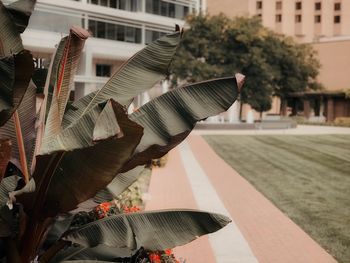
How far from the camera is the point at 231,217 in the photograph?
33.3 ft

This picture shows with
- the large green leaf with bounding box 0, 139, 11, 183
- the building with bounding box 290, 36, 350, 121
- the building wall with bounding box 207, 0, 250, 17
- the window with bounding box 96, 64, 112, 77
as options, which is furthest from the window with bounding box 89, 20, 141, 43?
the large green leaf with bounding box 0, 139, 11, 183

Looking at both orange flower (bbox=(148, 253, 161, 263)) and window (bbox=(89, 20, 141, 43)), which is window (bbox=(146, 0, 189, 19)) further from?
orange flower (bbox=(148, 253, 161, 263))

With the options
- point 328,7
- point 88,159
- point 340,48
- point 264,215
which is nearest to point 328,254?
point 264,215

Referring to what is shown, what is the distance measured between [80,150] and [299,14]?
3408 inches

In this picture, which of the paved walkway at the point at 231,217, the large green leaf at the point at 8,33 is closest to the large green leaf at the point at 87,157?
the large green leaf at the point at 8,33

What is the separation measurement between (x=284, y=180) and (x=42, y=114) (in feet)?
41.0

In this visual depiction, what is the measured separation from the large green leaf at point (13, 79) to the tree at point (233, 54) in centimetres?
4622

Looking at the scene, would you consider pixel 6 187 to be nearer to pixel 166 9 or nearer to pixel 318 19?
pixel 166 9

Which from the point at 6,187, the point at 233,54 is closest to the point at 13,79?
the point at 6,187

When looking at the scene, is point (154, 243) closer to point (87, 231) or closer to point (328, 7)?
point (87, 231)

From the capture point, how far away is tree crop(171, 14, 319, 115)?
50.8m

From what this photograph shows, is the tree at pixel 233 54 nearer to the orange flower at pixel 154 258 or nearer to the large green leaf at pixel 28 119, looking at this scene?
the orange flower at pixel 154 258

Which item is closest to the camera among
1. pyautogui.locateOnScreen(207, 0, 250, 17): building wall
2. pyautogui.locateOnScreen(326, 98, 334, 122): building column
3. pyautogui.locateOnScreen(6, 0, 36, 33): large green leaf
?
pyautogui.locateOnScreen(6, 0, 36, 33): large green leaf

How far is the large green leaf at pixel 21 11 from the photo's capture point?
4234 millimetres
